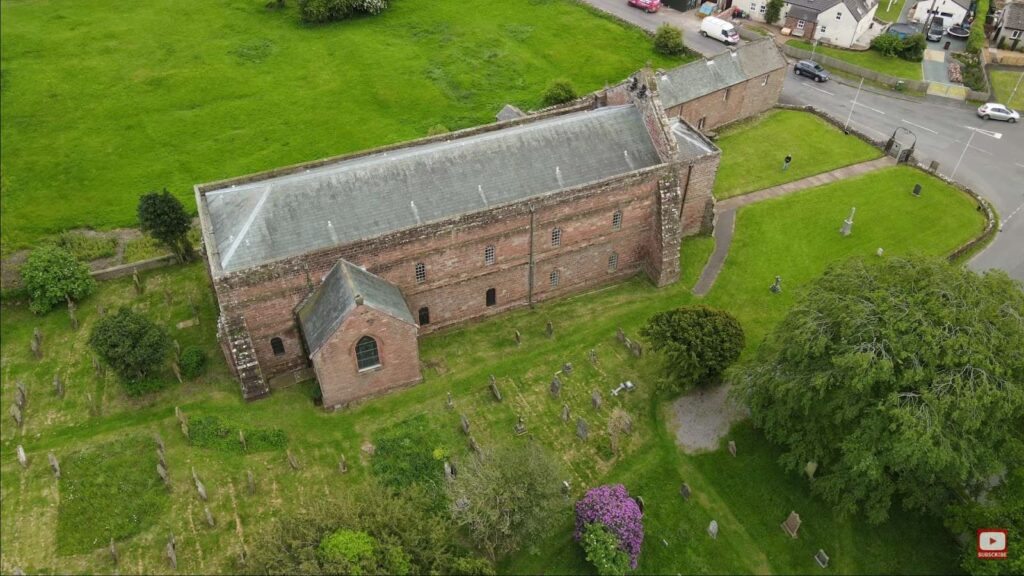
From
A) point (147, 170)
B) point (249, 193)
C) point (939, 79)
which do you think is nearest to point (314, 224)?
point (249, 193)

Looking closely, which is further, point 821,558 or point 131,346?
point 131,346

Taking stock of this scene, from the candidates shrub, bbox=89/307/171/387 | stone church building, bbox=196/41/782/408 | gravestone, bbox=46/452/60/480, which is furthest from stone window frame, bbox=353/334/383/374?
gravestone, bbox=46/452/60/480

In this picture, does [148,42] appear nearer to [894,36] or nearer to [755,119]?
[755,119]

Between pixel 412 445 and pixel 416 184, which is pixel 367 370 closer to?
pixel 412 445

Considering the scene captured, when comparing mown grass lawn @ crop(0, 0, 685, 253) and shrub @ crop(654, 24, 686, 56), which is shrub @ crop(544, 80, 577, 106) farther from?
shrub @ crop(654, 24, 686, 56)

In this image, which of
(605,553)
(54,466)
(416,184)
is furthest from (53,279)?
(605,553)

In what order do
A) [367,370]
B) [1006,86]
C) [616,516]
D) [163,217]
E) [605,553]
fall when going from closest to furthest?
[605,553]
[616,516]
[367,370]
[163,217]
[1006,86]
